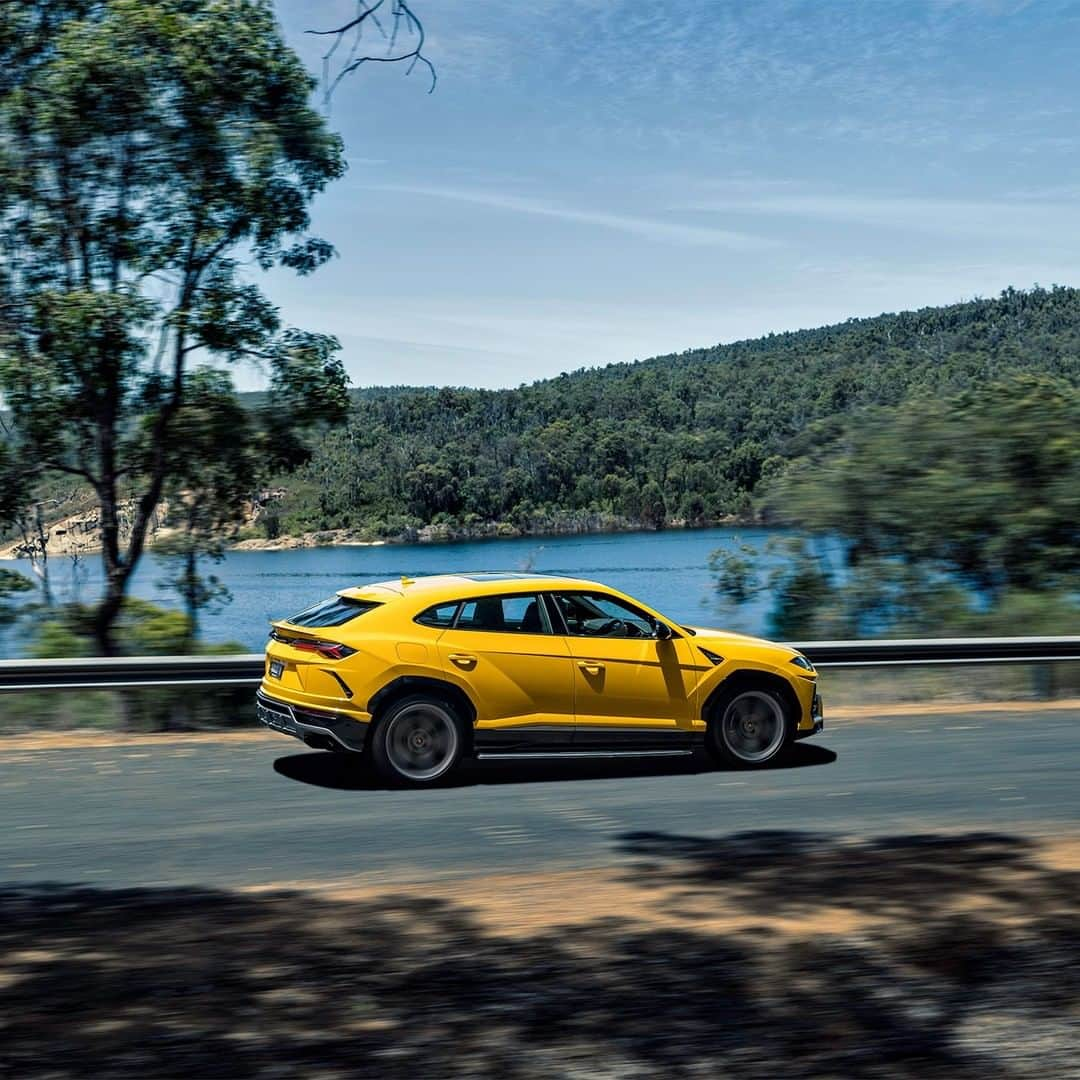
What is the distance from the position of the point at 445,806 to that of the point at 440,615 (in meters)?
1.50

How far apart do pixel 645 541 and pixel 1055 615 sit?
385 inches

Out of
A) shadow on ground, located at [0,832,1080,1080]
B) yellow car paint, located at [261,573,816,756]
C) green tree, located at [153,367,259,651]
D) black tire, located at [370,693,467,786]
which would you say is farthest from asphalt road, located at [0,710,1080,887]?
green tree, located at [153,367,259,651]

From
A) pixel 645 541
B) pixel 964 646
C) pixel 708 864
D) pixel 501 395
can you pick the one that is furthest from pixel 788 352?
pixel 708 864

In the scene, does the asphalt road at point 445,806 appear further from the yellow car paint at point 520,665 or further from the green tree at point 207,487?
the green tree at point 207,487

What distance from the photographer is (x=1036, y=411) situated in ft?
62.4

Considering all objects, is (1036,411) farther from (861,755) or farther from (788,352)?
(788,352)

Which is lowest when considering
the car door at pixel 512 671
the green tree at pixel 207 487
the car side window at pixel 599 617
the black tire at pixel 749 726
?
the black tire at pixel 749 726

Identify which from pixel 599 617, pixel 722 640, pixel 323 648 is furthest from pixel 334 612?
pixel 722 640

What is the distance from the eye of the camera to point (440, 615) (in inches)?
409

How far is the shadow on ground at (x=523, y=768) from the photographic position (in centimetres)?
1069

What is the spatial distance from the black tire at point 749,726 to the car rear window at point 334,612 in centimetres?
288

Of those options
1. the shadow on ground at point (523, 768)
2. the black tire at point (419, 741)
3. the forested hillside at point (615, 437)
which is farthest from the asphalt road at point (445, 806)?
the forested hillside at point (615, 437)

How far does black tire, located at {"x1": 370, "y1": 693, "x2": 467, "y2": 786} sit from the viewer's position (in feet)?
33.2

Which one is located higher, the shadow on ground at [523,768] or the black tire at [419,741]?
the black tire at [419,741]
